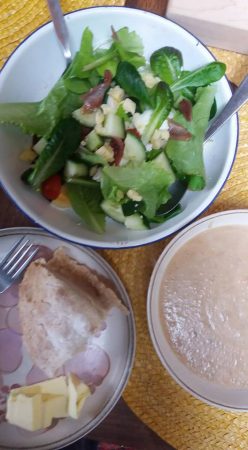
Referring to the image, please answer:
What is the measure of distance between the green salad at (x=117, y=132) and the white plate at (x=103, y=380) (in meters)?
0.14

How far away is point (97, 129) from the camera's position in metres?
0.84

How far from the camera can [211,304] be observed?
1.01 meters

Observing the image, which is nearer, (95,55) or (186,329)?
(95,55)

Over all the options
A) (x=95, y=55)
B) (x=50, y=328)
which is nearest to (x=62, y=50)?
(x=95, y=55)

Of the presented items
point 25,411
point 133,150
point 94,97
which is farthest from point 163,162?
point 25,411

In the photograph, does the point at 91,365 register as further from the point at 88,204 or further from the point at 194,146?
the point at 194,146

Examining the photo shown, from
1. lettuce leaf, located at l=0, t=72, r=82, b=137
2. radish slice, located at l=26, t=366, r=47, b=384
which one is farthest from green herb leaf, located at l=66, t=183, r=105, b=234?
radish slice, located at l=26, t=366, r=47, b=384

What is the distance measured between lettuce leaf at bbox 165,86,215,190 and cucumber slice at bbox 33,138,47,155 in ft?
0.68

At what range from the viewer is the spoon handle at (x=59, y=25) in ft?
2.70

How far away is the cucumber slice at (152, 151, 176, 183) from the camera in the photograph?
85 centimetres

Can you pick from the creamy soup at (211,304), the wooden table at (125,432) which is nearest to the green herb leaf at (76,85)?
the creamy soup at (211,304)

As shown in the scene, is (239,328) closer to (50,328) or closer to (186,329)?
(186,329)

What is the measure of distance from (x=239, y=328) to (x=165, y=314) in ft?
0.49

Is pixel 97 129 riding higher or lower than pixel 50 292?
higher
